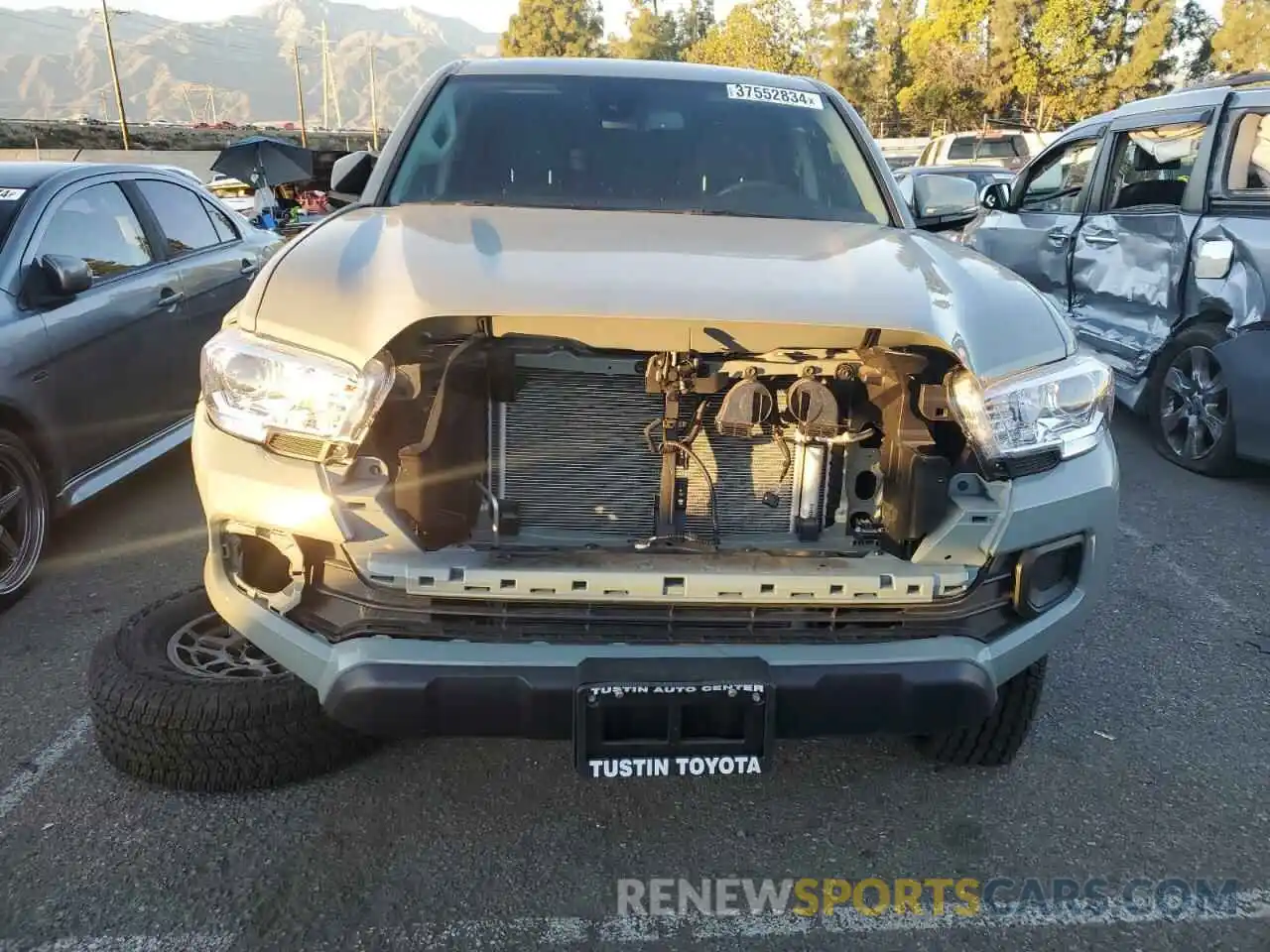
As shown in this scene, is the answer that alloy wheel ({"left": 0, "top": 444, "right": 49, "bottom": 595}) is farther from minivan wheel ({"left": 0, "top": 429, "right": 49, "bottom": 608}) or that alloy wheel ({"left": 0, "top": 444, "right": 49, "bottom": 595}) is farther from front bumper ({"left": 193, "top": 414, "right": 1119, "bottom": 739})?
front bumper ({"left": 193, "top": 414, "right": 1119, "bottom": 739})

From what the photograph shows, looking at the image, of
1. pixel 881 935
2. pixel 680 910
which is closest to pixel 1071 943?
pixel 881 935

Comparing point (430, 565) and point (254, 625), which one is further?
point (254, 625)

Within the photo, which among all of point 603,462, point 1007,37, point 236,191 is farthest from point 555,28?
point 603,462

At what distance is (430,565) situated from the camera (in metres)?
2.03

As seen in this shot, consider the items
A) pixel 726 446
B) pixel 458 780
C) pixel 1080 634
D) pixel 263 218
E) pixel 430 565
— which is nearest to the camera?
pixel 430 565

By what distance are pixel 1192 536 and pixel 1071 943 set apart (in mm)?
3008

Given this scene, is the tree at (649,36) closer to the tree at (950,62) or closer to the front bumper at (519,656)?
the tree at (950,62)

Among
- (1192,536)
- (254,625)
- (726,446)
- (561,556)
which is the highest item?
(726,446)

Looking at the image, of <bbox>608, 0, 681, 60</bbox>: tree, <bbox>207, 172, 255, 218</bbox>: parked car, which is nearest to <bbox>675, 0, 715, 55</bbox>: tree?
<bbox>608, 0, 681, 60</bbox>: tree

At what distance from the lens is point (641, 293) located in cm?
212

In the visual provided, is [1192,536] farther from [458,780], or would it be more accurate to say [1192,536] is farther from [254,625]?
[254,625]

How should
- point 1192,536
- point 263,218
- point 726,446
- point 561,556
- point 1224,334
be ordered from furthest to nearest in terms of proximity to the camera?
1. point 263,218
2. point 1224,334
3. point 1192,536
4. point 726,446
5. point 561,556

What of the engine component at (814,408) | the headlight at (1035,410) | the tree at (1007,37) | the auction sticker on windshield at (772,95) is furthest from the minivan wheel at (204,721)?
the tree at (1007,37)

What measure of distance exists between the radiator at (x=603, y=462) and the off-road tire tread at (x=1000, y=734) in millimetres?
793
